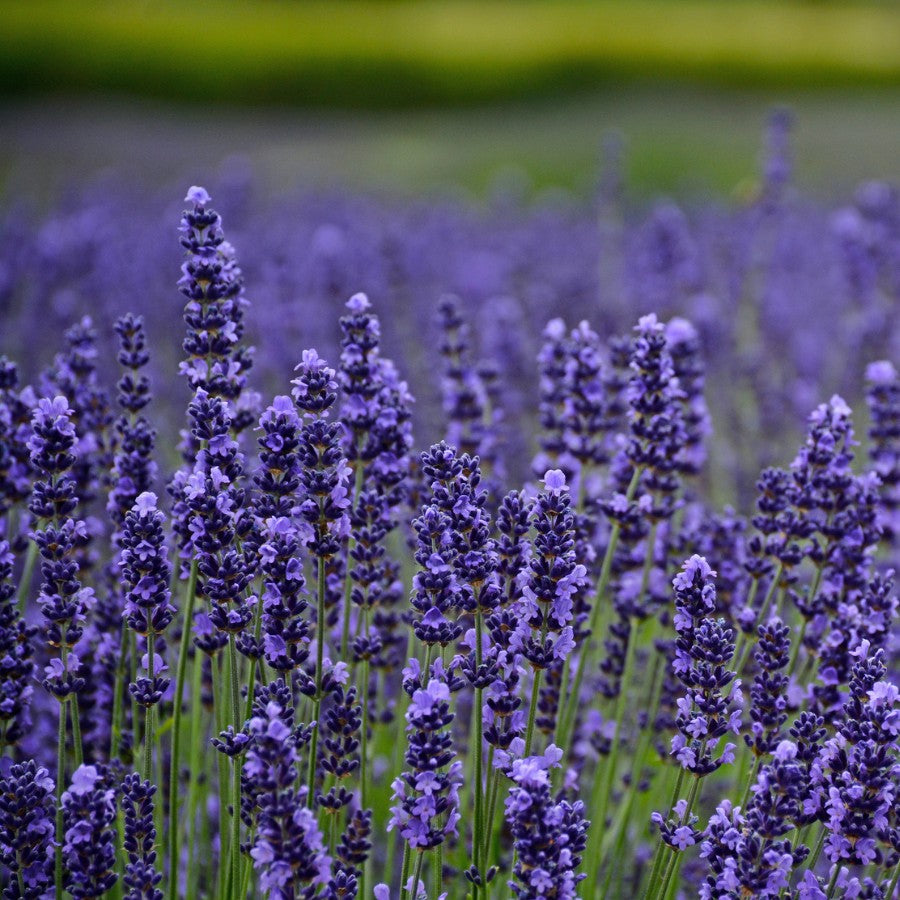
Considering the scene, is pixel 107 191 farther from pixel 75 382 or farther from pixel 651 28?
pixel 651 28

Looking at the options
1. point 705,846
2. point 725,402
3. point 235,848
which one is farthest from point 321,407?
point 725,402

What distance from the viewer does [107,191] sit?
9258mm

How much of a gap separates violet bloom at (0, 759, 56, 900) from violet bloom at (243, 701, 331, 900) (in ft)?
1.38

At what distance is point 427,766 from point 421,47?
68.5ft

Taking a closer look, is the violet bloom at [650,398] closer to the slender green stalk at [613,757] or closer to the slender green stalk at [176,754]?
the slender green stalk at [613,757]

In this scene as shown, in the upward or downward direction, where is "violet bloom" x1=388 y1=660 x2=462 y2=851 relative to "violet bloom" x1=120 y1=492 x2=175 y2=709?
downward

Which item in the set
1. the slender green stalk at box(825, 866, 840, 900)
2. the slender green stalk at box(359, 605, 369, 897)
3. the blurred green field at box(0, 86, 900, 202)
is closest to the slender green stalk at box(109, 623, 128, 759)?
the slender green stalk at box(359, 605, 369, 897)

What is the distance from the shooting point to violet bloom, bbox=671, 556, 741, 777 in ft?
5.52

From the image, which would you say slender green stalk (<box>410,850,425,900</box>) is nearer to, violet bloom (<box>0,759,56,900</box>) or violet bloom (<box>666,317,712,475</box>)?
violet bloom (<box>0,759,56,900</box>)

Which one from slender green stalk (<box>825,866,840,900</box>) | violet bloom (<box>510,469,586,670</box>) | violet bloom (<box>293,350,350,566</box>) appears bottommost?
slender green stalk (<box>825,866,840,900</box>)

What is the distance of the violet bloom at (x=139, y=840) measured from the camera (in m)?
1.59

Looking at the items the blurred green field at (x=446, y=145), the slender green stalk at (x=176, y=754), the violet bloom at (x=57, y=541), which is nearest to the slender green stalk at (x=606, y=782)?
the slender green stalk at (x=176, y=754)

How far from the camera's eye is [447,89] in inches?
820

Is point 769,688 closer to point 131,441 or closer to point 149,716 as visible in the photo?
point 149,716
